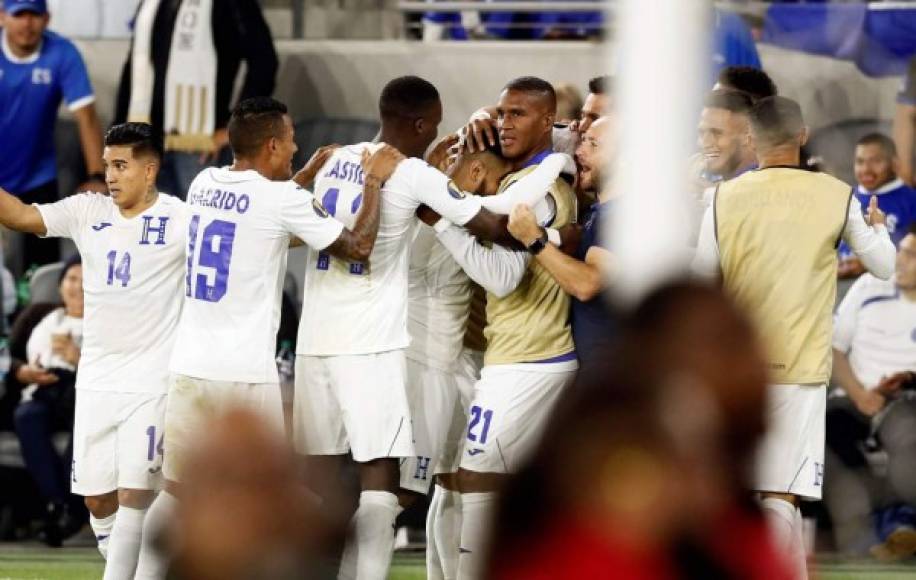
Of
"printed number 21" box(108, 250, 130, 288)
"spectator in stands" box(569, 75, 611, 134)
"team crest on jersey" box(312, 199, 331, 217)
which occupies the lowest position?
"printed number 21" box(108, 250, 130, 288)

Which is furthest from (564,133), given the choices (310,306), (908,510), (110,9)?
(110,9)

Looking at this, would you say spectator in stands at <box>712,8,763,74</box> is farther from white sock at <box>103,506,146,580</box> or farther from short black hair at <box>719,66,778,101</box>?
white sock at <box>103,506,146,580</box>

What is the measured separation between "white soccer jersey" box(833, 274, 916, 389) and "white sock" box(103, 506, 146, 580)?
13.0ft

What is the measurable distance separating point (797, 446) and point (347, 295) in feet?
5.50

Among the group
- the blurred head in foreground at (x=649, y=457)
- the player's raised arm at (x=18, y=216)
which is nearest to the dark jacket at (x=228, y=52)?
the player's raised arm at (x=18, y=216)

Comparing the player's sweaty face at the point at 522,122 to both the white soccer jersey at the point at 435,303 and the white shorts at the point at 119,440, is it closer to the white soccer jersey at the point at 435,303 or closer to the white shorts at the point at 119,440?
the white soccer jersey at the point at 435,303

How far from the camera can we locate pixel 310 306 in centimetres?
673

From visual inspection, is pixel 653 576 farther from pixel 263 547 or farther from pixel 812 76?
pixel 812 76

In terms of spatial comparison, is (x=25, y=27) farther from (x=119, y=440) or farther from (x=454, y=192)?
(x=454, y=192)

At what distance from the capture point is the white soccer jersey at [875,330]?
9.18 meters

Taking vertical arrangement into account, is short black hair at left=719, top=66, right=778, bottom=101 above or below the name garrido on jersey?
above

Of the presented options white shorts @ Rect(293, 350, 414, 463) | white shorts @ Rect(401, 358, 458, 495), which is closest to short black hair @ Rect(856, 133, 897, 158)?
white shorts @ Rect(401, 358, 458, 495)

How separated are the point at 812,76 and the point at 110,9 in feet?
14.3

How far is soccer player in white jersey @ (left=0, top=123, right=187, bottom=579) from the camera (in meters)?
6.87
